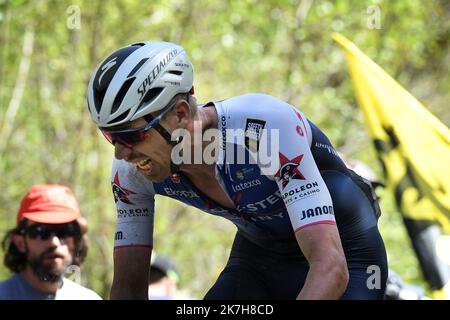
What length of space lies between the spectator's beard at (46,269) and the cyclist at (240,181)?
1791 mm

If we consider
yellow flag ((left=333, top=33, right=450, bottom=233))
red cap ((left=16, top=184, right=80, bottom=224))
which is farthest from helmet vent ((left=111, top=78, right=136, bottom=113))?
red cap ((left=16, top=184, right=80, bottom=224))

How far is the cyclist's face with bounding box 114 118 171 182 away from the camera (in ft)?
12.9

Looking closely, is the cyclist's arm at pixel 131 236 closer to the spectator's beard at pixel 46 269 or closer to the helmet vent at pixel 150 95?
the helmet vent at pixel 150 95

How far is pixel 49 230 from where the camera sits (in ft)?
20.5

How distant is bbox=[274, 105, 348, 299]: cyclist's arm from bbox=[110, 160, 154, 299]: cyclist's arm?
2.42ft

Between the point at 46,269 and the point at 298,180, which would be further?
the point at 46,269

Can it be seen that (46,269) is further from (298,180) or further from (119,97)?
(298,180)

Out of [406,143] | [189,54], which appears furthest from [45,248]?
[189,54]

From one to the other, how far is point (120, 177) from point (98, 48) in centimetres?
A: 748

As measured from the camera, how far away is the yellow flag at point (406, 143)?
5426 mm

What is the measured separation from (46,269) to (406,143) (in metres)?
2.31

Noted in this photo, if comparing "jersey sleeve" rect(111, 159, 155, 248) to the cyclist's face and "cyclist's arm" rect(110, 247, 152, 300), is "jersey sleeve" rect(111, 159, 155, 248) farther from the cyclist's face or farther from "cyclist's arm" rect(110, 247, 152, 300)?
the cyclist's face
